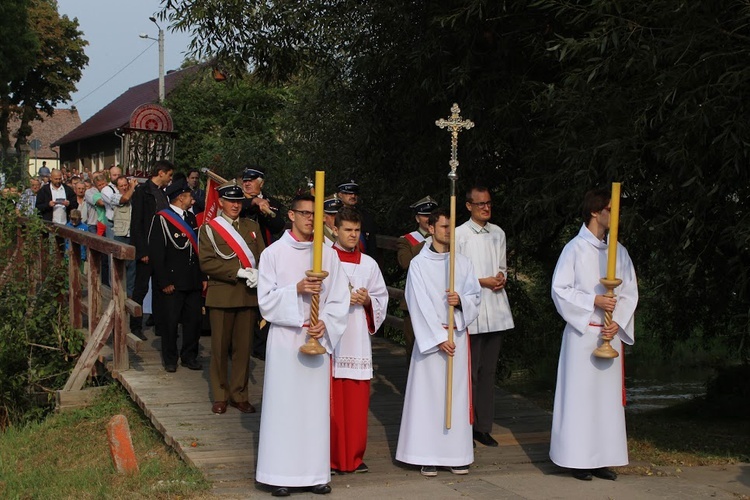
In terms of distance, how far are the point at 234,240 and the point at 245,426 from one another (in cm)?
154

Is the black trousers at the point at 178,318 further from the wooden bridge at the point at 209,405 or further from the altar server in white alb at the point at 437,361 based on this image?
the altar server in white alb at the point at 437,361

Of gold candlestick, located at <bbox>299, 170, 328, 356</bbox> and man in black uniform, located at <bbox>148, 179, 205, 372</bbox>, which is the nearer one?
gold candlestick, located at <bbox>299, 170, 328, 356</bbox>

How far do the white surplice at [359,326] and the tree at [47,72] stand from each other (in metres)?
41.8

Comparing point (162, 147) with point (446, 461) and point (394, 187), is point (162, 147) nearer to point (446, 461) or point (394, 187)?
point (394, 187)

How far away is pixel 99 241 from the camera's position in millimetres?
10211

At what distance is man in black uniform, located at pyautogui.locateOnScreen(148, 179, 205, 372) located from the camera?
9820mm

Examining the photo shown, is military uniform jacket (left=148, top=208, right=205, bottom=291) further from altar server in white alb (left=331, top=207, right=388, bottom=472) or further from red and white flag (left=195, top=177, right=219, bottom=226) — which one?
altar server in white alb (left=331, top=207, right=388, bottom=472)

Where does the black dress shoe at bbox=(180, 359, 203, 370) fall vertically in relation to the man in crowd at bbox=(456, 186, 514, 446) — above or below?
below

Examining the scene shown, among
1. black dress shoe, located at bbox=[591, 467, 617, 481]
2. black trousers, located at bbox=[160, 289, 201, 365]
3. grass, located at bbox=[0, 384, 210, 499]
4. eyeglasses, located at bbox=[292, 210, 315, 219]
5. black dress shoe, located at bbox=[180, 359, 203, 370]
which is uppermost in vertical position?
eyeglasses, located at bbox=[292, 210, 315, 219]

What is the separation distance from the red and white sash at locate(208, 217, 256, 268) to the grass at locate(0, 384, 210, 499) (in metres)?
1.61

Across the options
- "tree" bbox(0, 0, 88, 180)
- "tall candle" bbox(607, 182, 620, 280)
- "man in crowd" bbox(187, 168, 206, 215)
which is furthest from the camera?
"tree" bbox(0, 0, 88, 180)

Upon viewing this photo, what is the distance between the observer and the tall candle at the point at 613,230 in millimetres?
6512

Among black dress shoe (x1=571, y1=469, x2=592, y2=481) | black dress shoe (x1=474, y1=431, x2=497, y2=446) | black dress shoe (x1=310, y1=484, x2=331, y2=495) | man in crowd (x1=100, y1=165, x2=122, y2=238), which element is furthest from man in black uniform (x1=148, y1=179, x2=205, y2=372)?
black dress shoe (x1=571, y1=469, x2=592, y2=481)

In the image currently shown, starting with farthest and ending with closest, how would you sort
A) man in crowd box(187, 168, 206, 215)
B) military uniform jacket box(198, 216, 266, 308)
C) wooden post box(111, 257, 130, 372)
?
man in crowd box(187, 168, 206, 215) < wooden post box(111, 257, 130, 372) < military uniform jacket box(198, 216, 266, 308)
